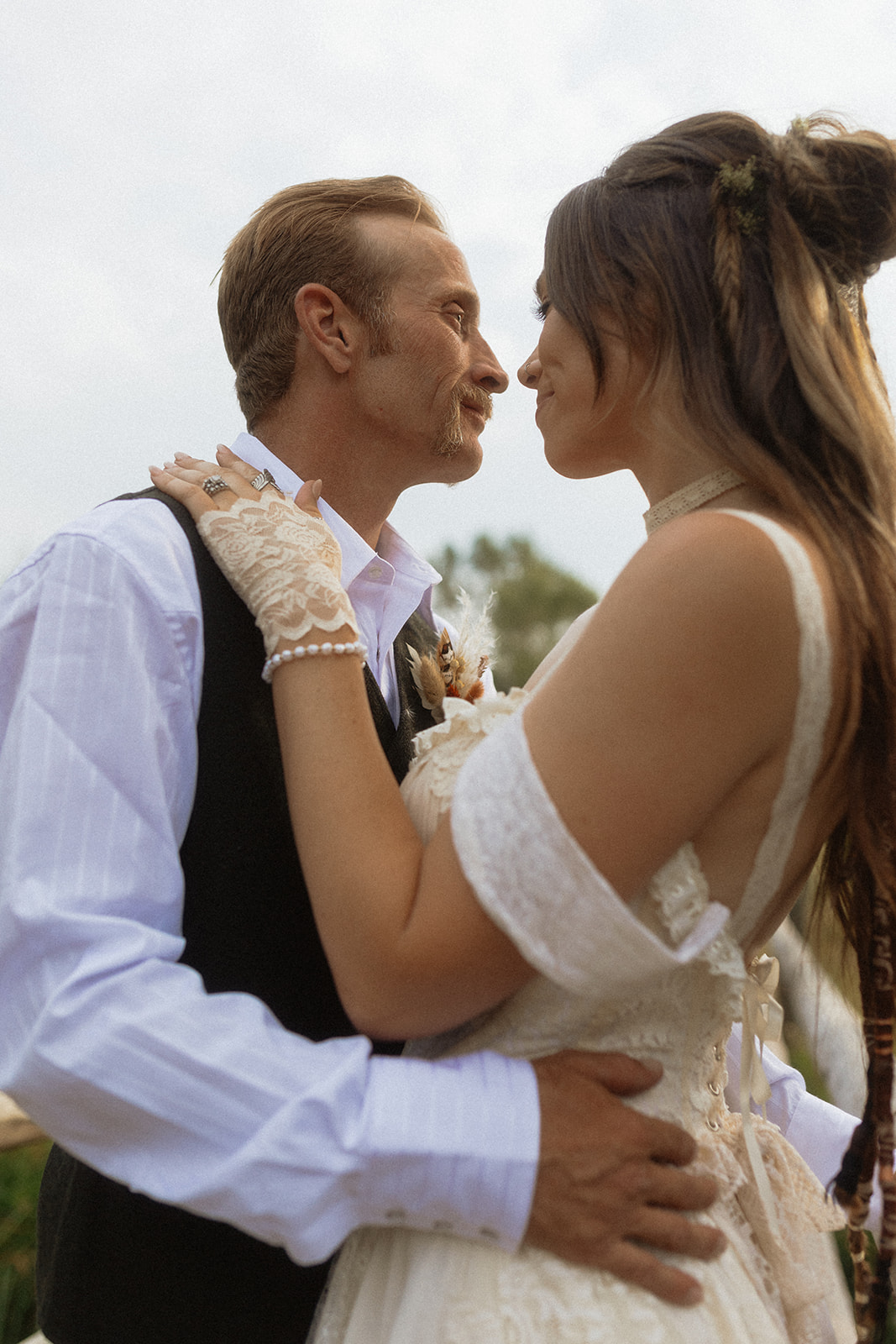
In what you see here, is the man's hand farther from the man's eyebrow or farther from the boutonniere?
the man's eyebrow

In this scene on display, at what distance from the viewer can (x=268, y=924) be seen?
1.80m

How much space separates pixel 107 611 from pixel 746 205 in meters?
1.20

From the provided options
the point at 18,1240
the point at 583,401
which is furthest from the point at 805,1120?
the point at 18,1240

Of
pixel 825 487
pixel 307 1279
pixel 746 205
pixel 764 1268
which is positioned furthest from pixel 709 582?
pixel 307 1279

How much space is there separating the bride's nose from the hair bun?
1.72 ft

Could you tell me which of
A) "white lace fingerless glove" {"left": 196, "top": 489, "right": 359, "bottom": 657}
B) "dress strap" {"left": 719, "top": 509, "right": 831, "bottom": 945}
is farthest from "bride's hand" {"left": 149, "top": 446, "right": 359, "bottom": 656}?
"dress strap" {"left": 719, "top": 509, "right": 831, "bottom": 945}

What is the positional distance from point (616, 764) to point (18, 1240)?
371 cm

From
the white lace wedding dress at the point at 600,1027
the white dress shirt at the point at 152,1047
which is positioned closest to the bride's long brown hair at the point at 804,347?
the white lace wedding dress at the point at 600,1027

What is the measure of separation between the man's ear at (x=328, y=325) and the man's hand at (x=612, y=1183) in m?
1.76

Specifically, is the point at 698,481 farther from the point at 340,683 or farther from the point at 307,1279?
the point at 307,1279

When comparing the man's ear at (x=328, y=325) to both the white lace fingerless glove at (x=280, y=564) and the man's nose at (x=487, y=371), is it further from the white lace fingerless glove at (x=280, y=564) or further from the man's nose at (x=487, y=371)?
the white lace fingerless glove at (x=280, y=564)

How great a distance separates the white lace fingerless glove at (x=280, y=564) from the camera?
65.6 inches

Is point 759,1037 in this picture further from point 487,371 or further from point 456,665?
point 487,371

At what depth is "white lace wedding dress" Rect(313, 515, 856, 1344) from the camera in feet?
4.53
